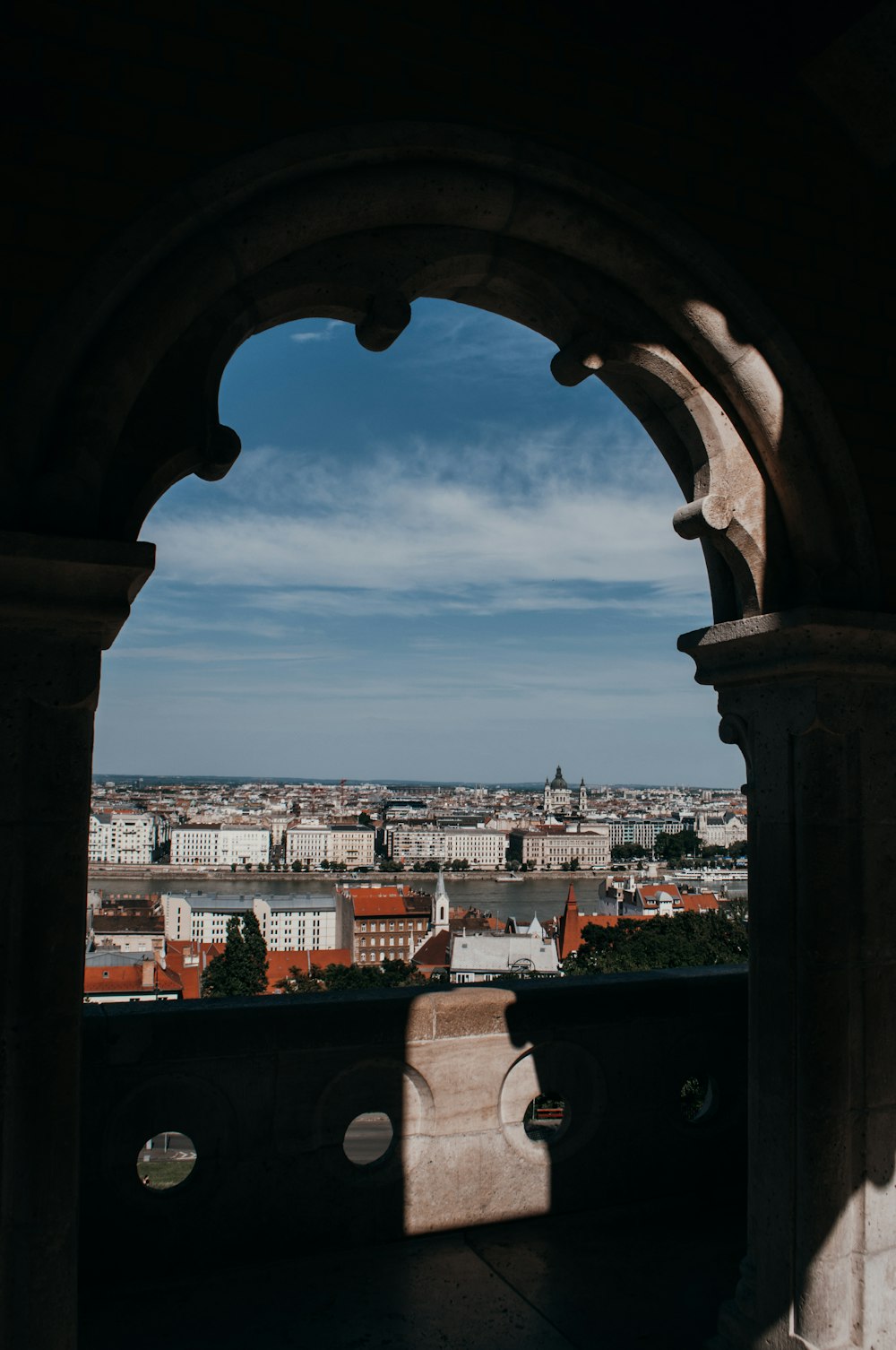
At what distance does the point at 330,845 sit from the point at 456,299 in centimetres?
9864

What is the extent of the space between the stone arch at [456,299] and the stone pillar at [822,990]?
0.19 metres

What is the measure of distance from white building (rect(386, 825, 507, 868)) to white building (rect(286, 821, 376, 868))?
4.47 meters

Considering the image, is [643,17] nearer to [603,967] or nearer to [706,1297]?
[706,1297]

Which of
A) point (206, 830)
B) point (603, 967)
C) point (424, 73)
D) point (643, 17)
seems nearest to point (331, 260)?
point (424, 73)

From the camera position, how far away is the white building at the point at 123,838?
92.4m

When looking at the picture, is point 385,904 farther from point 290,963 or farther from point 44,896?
point 44,896

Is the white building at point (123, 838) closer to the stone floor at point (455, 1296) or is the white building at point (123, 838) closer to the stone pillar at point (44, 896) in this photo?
the stone floor at point (455, 1296)

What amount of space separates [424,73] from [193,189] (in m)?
0.63

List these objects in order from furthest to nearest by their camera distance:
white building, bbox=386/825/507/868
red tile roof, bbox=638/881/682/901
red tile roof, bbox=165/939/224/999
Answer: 1. white building, bbox=386/825/507/868
2. red tile roof, bbox=638/881/682/901
3. red tile roof, bbox=165/939/224/999

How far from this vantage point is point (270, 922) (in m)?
62.7

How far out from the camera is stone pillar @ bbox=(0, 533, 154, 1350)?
1801mm

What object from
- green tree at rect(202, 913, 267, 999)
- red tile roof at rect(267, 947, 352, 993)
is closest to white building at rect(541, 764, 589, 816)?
red tile roof at rect(267, 947, 352, 993)

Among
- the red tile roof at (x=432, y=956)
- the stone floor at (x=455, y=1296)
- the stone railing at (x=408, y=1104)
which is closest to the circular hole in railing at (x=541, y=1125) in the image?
the stone railing at (x=408, y=1104)

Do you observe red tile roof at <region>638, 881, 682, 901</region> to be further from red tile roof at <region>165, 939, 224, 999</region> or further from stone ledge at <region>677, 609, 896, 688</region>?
stone ledge at <region>677, 609, 896, 688</region>
